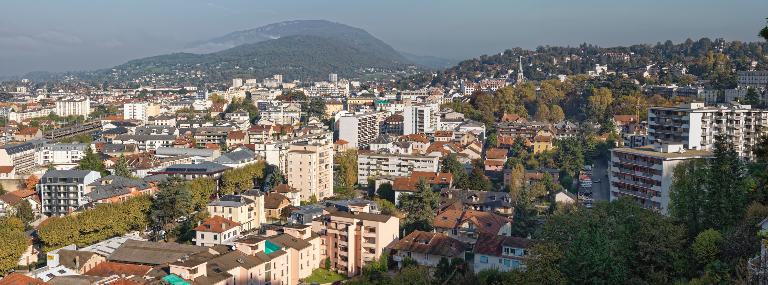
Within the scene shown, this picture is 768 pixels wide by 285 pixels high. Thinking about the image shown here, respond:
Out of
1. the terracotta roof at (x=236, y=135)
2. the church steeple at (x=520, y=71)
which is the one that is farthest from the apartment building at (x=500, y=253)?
the church steeple at (x=520, y=71)

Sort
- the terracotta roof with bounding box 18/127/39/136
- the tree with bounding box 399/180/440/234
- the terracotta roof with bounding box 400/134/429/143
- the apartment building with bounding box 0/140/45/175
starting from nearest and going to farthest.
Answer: the tree with bounding box 399/180/440/234 < the apartment building with bounding box 0/140/45/175 < the terracotta roof with bounding box 400/134/429/143 < the terracotta roof with bounding box 18/127/39/136

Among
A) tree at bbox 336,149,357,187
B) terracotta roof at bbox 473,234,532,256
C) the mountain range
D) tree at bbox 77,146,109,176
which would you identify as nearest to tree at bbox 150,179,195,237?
tree at bbox 336,149,357,187

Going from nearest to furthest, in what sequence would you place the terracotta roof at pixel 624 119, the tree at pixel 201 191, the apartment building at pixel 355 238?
the apartment building at pixel 355 238, the tree at pixel 201 191, the terracotta roof at pixel 624 119

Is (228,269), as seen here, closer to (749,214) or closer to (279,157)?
(749,214)

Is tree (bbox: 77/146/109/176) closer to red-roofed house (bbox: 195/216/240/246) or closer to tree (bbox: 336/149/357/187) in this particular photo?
tree (bbox: 336/149/357/187)

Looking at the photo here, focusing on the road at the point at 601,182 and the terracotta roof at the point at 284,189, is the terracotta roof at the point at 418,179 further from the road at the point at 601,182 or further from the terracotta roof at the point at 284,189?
the road at the point at 601,182

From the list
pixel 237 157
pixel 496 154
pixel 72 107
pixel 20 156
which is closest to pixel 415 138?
pixel 496 154
